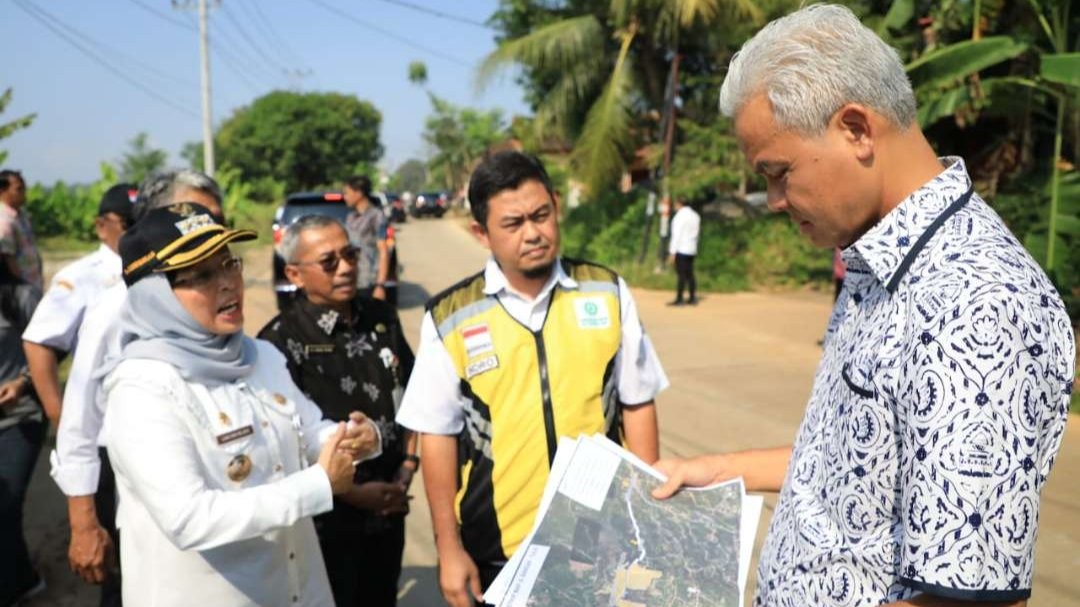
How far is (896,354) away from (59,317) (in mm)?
3055

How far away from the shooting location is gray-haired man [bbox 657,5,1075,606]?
97 cm

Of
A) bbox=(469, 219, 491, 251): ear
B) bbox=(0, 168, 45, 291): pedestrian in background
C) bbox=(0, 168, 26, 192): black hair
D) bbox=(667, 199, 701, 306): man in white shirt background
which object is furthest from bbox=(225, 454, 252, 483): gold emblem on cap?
bbox=(667, 199, 701, 306): man in white shirt background

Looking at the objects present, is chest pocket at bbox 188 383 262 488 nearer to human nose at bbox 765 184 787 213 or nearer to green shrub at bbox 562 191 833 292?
human nose at bbox 765 184 787 213

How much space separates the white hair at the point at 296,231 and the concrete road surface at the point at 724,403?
5.73 feet

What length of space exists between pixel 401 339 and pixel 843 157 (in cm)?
233

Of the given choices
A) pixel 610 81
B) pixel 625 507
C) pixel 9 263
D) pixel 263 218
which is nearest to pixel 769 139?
pixel 625 507

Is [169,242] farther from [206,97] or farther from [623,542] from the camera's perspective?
[206,97]

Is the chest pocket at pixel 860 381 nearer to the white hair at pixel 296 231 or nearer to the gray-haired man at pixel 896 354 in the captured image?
the gray-haired man at pixel 896 354

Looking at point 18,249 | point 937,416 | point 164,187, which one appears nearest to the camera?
point 937,416

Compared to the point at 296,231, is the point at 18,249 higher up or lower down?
lower down

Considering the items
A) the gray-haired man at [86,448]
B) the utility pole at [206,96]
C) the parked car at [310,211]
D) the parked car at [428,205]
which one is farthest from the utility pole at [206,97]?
the parked car at [428,205]

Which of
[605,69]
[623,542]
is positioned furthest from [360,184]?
[605,69]

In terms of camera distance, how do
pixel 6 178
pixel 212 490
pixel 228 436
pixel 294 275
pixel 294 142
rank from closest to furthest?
pixel 212 490 < pixel 228 436 < pixel 294 275 < pixel 6 178 < pixel 294 142

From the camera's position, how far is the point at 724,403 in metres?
6.98
